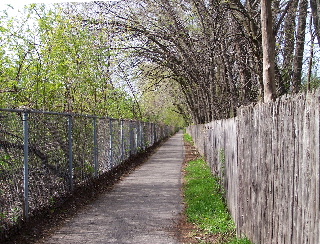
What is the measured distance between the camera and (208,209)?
7234mm

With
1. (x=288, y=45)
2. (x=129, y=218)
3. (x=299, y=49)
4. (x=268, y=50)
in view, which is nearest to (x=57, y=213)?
(x=129, y=218)

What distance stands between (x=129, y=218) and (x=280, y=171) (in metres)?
3.89

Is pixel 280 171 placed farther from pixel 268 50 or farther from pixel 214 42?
pixel 214 42

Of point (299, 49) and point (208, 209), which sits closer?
point (208, 209)

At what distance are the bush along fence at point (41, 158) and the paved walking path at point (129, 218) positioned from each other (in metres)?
0.66

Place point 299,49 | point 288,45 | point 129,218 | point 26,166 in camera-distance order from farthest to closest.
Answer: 1. point 288,45
2. point 299,49
3. point 129,218
4. point 26,166

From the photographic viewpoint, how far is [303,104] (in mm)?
2938

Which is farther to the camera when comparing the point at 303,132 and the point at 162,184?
the point at 162,184

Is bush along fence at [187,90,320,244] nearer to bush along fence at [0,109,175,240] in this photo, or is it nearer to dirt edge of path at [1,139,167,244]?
dirt edge of path at [1,139,167,244]

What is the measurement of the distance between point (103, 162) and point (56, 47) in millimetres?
4098

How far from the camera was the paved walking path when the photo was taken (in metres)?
5.74

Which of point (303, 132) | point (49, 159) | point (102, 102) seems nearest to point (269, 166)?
point (303, 132)

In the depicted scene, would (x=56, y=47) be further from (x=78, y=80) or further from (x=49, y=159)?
(x=49, y=159)

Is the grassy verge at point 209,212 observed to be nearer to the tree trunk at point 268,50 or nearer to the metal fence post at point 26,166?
the tree trunk at point 268,50
